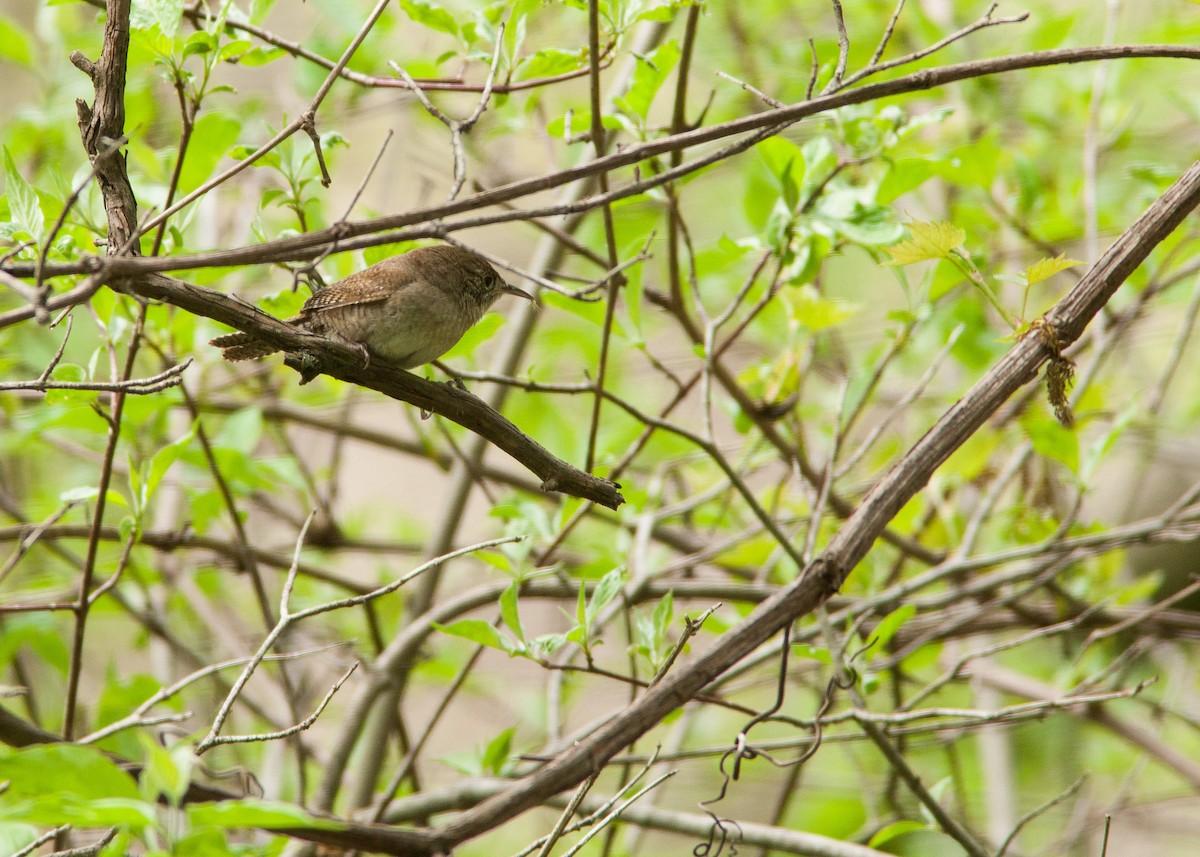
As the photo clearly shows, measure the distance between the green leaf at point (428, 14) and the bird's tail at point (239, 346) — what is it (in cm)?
80

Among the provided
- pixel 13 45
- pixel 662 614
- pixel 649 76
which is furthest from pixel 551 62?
pixel 13 45

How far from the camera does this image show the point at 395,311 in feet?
7.65

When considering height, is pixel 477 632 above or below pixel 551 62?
below

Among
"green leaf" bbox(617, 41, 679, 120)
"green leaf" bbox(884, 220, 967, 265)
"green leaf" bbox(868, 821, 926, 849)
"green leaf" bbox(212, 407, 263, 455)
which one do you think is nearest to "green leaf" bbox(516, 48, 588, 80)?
"green leaf" bbox(617, 41, 679, 120)

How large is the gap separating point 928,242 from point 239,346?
120 cm

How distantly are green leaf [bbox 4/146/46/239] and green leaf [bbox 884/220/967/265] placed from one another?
142 cm

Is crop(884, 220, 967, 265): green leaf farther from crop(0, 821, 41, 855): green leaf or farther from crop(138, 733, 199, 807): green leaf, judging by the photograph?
crop(0, 821, 41, 855): green leaf

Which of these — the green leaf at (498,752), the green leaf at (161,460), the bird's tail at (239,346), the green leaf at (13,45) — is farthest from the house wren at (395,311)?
the green leaf at (13,45)

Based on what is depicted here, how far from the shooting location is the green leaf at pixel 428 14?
228 cm

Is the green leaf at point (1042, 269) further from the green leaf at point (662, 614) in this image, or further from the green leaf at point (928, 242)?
the green leaf at point (662, 614)

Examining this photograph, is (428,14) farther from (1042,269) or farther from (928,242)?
(1042,269)

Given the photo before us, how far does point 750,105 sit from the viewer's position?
4.25 meters

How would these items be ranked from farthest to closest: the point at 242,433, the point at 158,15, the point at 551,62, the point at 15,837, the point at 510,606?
the point at 242,433, the point at 551,62, the point at 510,606, the point at 158,15, the point at 15,837

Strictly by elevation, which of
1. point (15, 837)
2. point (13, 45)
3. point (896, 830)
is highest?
point (13, 45)
